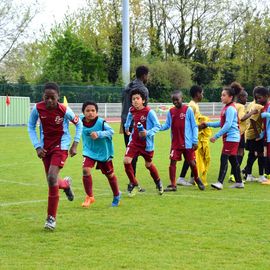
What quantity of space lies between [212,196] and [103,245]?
3.91 metres

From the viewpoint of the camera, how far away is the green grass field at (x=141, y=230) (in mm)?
6027

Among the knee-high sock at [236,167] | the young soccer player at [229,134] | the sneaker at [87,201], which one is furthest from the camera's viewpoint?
the knee-high sock at [236,167]

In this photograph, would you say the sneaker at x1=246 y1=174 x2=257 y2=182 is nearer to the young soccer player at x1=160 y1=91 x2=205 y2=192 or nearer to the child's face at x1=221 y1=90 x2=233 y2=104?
the young soccer player at x1=160 y1=91 x2=205 y2=192

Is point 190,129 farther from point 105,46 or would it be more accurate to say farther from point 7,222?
point 105,46

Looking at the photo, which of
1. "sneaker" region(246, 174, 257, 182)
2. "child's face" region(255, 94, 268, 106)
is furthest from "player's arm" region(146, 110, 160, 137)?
"sneaker" region(246, 174, 257, 182)

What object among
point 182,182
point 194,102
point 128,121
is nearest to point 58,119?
point 128,121

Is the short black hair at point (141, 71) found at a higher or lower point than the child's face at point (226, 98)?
higher

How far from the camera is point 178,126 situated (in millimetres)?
11039

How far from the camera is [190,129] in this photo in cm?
1102

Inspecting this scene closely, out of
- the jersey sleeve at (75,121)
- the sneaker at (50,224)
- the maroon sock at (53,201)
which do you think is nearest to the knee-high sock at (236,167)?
the jersey sleeve at (75,121)

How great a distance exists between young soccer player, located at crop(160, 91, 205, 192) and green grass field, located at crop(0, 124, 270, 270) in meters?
0.39

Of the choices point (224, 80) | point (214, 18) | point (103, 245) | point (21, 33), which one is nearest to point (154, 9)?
point (214, 18)

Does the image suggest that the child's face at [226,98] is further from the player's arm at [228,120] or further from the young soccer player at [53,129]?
the young soccer player at [53,129]

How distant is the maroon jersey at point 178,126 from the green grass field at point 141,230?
82 cm
